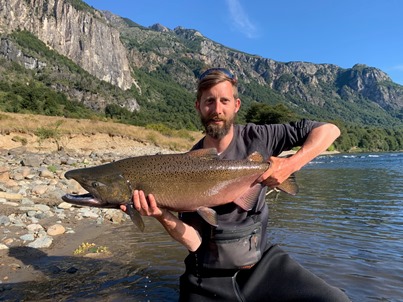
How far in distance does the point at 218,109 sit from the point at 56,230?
5.56m

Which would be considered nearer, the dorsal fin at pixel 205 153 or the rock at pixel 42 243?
the dorsal fin at pixel 205 153

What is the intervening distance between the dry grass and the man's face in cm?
2260

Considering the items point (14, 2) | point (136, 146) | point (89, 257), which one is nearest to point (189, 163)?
point (89, 257)

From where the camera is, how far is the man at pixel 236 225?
330cm

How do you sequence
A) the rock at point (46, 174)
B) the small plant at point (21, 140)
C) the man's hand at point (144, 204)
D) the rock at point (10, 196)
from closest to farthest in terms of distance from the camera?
1. the man's hand at point (144, 204)
2. the rock at point (10, 196)
3. the rock at point (46, 174)
4. the small plant at point (21, 140)

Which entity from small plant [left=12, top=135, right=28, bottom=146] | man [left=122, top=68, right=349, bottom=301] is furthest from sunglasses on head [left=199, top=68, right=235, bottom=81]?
small plant [left=12, top=135, right=28, bottom=146]

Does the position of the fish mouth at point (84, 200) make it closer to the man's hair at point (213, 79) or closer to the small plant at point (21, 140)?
the man's hair at point (213, 79)

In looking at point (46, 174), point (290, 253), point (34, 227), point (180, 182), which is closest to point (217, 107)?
point (180, 182)

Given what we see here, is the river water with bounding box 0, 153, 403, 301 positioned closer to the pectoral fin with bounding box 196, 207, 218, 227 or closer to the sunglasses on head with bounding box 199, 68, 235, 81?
the pectoral fin with bounding box 196, 207, 218, 227

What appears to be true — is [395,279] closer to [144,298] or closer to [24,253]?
[144,298]

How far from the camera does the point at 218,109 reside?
11.6ft

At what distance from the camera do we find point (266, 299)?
3307mm

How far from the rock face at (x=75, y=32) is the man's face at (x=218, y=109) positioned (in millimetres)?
152306

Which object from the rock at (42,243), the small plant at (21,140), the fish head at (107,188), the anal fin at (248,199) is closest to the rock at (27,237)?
the rock at (42,243)
